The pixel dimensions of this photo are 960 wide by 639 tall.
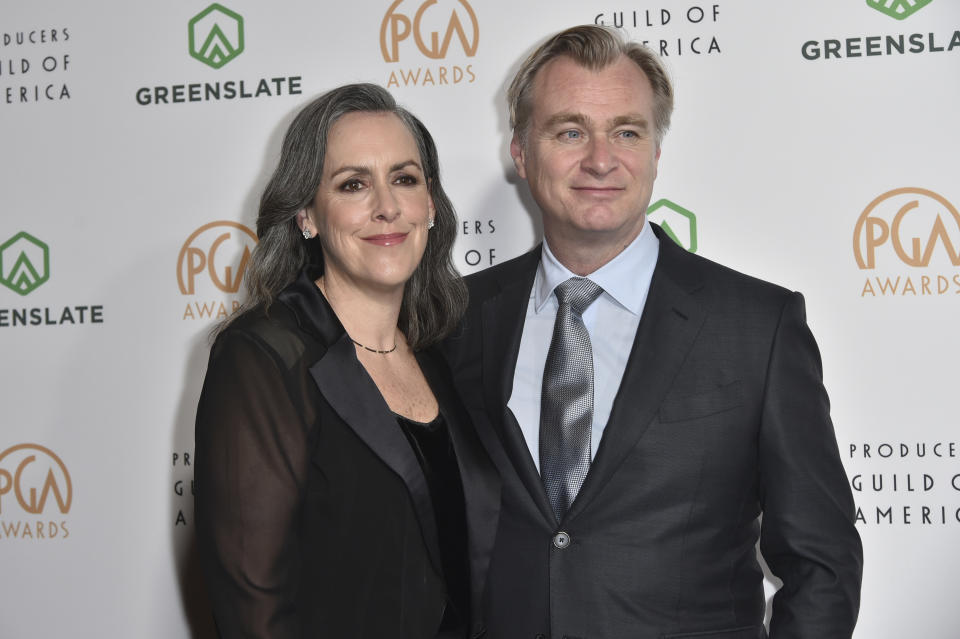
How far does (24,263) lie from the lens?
2855mm

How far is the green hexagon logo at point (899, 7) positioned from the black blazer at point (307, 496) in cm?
170

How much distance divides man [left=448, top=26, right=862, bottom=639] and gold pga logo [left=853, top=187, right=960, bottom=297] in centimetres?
67

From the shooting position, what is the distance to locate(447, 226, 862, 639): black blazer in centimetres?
179

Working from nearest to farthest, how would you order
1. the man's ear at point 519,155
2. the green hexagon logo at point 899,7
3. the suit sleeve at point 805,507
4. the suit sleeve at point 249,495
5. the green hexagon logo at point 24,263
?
the suit sleeve at point 249,495 → the suit sleeve at point 805,507 → the man's ear at point 519,155 → the green hexagon logo at point 899,7 → the green hexagon logo at point 24,263

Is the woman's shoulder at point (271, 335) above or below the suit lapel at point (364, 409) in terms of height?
above

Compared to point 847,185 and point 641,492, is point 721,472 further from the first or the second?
point 847,185

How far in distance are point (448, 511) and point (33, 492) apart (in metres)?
1.70

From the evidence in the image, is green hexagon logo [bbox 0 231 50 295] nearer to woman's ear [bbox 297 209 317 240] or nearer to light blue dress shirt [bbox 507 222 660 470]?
woman's ear [bbox 297 209 317 240]

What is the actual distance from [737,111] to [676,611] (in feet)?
4.51

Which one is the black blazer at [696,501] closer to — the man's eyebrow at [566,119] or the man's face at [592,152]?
the man's face at [592,152]

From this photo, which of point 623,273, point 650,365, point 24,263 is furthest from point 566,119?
point 24,263

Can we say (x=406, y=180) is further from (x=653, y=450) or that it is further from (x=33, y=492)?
(x=33, y=492)

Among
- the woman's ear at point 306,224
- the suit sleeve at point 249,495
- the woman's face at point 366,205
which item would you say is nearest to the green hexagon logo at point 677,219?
the woman's face at point 366,205

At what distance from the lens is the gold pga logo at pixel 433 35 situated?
102 inches
